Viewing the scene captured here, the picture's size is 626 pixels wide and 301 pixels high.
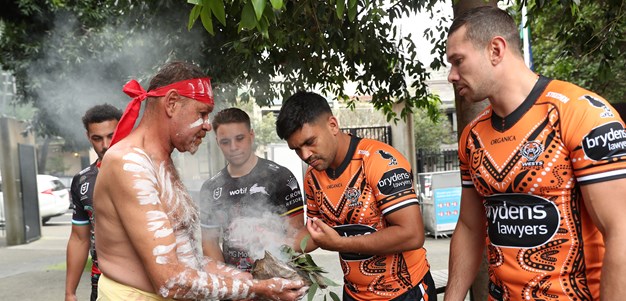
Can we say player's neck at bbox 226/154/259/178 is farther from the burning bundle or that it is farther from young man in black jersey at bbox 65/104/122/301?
young man in black jersey at bbox 65/104/122/301

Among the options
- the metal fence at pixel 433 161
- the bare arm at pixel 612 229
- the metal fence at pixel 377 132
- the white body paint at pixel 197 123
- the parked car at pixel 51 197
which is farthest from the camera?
the parked car at pixel 51 197

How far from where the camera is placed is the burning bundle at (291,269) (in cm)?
245

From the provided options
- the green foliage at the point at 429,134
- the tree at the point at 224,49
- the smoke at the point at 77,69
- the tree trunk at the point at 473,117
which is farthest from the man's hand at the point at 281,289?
the green foliage at the point at 429,134

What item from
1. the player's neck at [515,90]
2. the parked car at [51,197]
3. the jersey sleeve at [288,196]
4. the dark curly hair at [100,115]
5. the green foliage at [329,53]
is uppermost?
the green foliage at [329,53]

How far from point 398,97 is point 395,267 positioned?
3.56 m

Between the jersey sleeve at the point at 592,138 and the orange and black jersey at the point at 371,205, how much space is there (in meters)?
1.00

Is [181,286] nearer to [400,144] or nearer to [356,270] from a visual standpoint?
[356,270]

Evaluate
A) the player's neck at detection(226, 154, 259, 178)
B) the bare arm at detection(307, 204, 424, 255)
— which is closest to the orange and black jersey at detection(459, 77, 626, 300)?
the bare arm at detection(307, 204, 424, 255)

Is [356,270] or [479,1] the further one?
[479,1]

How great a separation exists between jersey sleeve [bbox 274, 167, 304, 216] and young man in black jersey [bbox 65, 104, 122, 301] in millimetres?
1258

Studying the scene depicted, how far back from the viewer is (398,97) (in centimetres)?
620

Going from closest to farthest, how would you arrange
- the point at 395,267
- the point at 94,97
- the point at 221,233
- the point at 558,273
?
1. the point at 558,273
2. the point at 395,267
3. the point at 221,233
4. the point at 94,97

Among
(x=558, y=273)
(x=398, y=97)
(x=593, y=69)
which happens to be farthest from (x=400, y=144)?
(x=558, y=273)

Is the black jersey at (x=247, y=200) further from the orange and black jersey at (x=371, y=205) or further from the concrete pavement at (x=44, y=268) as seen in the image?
the concrete pavement at (x=44, y=268)
